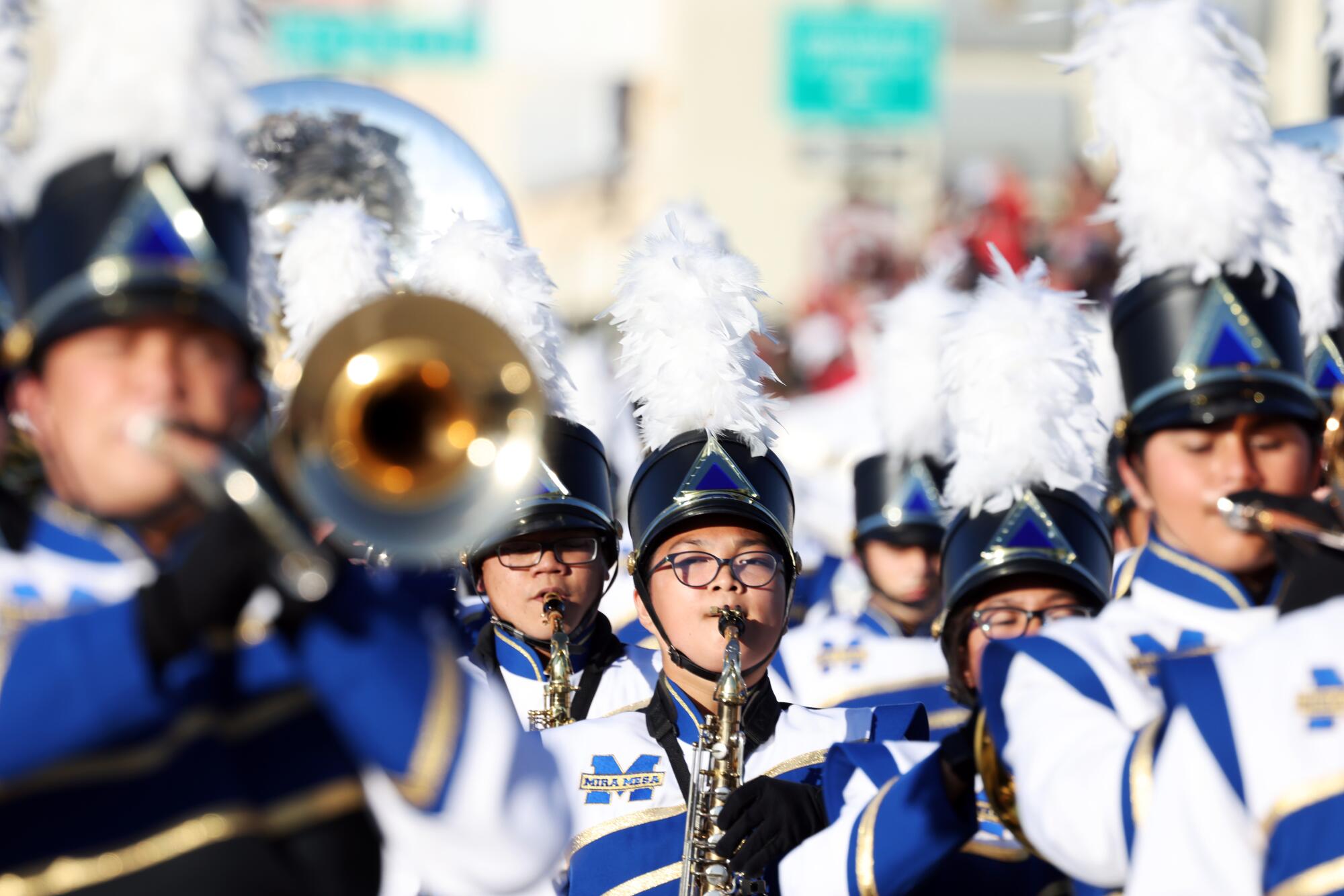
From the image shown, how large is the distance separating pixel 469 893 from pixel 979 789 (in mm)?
1516

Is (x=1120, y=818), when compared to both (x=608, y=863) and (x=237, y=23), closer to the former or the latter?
(x=608, y=863)

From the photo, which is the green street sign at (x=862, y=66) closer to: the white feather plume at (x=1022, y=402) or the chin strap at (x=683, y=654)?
the white feather plume at (x=1022, y=402)

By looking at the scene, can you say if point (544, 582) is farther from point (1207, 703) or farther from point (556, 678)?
point (1207, 703)

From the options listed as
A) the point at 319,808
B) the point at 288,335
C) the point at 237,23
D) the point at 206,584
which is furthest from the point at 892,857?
the point at 288,335

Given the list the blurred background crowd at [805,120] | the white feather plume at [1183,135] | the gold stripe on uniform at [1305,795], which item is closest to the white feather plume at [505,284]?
the white feather plume at [1183,135]

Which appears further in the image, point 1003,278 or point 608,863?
point 1003,278

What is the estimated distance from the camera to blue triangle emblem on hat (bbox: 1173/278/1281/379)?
10.4ft

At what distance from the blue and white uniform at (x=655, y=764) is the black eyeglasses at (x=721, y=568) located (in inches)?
8.7

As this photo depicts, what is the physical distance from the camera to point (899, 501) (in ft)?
20.4

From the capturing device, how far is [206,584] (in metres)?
2.16

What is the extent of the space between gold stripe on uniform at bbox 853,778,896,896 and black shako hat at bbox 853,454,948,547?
9.06 feet

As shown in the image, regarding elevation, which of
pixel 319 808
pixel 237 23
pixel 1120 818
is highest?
pixel 237 23

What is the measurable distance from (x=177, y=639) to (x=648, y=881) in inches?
61.1

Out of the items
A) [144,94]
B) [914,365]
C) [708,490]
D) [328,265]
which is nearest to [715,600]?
[708,490]
